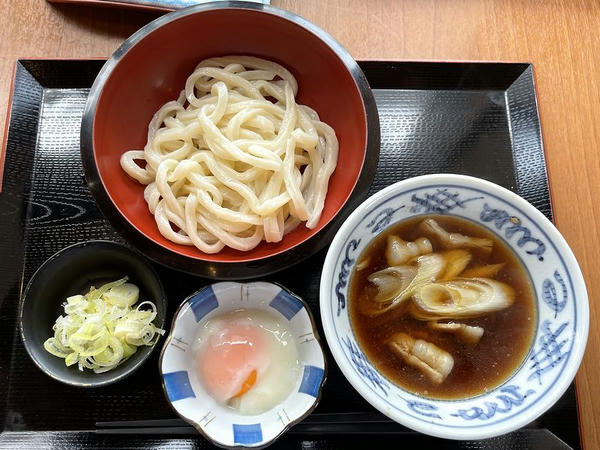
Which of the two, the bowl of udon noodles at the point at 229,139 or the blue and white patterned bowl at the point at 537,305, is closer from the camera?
the blue and white patterned bowl at the point at 537,305

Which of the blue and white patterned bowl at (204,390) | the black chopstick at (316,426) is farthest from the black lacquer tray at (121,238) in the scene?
the blue and white patterned bowl at (204,390)

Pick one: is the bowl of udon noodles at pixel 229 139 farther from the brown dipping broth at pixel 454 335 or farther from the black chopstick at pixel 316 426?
the black chopstick at pixel 316 426

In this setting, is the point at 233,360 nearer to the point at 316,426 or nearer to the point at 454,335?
the point at 316,426

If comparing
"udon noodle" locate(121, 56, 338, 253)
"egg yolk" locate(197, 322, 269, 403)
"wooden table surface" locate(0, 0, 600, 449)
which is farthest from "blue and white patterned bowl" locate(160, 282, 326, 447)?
"wooden table surface" locate(0, 0, 600, 449)

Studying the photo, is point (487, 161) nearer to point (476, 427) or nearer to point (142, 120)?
point (476, 427)

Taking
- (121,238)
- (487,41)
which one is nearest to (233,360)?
(121,238)
